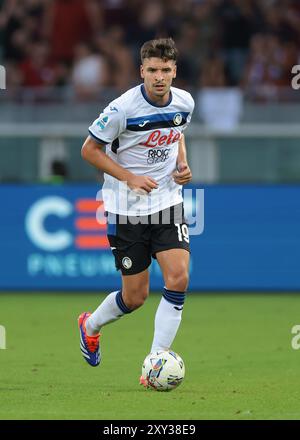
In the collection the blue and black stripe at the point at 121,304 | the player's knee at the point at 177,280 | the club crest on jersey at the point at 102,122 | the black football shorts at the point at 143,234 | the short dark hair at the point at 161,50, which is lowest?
the blue and black stripe at the point at 121,304

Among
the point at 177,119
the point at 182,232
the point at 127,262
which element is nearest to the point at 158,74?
the point at 177,119

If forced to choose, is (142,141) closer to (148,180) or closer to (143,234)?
(148,180)

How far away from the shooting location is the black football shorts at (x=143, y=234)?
27.3 ft

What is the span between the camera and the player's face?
8.01 metres

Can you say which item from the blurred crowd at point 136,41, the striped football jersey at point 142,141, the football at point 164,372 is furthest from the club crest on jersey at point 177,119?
the blurred crowd at point 136,41

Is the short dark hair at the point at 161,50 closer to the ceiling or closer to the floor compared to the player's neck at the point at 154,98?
closer to the ceiling

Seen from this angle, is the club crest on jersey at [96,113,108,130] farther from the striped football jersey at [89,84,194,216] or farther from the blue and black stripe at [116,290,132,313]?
the blue and black stripe at [116,290,132,313]

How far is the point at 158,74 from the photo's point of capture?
805 cm

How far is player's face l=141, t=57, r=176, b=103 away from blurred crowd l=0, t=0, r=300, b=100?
9340mm

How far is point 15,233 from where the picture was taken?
50.1 feet

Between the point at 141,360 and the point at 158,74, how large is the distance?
8.79 ft

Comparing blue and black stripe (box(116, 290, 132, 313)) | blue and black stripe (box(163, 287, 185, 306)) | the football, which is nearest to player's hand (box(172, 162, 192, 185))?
blue and black stripe (box(163, 287, 185, 306))

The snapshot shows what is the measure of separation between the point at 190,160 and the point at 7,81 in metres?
3.12

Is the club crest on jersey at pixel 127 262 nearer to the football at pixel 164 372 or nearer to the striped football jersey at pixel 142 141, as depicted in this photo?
the striped football jersey at pixel 142 141
